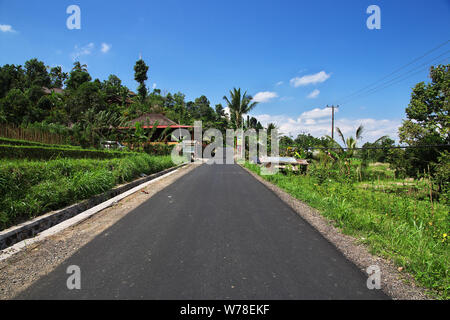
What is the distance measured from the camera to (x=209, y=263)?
9.88 ft

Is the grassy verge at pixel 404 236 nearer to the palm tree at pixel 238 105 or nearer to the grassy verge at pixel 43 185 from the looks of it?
the grassy verge at pixel 43 185

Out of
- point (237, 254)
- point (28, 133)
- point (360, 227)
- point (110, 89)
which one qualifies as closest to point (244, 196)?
point (360, 227)

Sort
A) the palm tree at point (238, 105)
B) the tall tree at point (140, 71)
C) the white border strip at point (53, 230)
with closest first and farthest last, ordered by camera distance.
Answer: the white border strip at point (53, 230), the palm tree at point (238, 105), the tall tree at point (140, 71)

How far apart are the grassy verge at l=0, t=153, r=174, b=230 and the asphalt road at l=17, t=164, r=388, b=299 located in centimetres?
170

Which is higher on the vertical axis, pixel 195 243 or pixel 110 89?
pixel 110 89

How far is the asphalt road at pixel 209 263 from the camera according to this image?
2.41 m

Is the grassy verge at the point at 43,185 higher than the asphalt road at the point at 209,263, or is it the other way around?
the grassy verge at the point at 43,185

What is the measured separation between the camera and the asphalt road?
7.92 feet

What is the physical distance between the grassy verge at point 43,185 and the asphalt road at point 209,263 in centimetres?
170

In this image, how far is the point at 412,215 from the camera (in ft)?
17.0

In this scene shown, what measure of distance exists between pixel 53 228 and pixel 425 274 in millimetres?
5957

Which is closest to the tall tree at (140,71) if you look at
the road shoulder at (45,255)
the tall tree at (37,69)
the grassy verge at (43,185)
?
the tall tree at (37,69)
